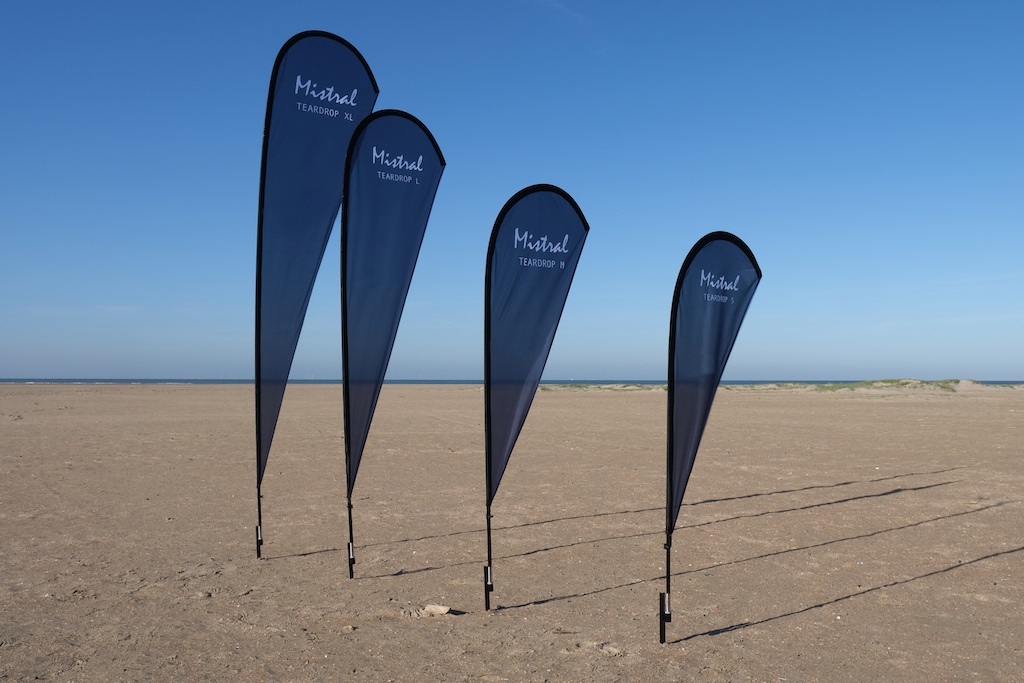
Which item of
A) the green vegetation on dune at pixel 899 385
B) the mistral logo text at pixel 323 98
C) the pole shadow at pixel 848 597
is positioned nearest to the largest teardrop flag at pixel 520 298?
the pole shadow at pixel 848 597

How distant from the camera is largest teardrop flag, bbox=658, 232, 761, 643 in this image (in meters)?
5.41

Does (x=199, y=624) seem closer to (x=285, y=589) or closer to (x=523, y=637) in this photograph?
(x=285, y=589)

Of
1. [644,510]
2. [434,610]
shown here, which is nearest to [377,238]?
[434,610]

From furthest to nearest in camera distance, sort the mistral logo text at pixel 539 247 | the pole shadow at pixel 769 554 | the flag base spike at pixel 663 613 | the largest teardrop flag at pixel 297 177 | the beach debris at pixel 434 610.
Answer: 1. the largest teardrop flag at pixel 297 177
2. the pole shadow at pixel 769 554
3. the mistral logo text at pixel 539 247
4. the beach debris at pixel 434 610
5. the flag base spike at pixel 663 613

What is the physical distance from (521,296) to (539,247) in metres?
0.45

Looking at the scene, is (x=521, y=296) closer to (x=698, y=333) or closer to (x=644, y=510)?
(x=698, y=333)

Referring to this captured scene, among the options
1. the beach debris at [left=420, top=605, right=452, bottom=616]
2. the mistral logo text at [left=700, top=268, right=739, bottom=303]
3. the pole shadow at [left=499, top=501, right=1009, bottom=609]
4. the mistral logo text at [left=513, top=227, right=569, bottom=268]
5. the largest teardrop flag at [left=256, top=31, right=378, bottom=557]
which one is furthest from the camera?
the largest teardrop flag at [left=256, top=31, right=378, bottom=557]

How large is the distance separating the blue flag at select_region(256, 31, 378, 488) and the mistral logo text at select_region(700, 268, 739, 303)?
3.86 metres

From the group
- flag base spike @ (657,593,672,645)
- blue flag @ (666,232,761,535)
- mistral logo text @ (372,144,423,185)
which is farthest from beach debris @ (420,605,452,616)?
mistral logo text @ (372,144,423,185)

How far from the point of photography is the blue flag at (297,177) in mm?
A: 6965

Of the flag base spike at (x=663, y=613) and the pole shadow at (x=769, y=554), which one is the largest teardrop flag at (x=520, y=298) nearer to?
the pole shadow at (x=769, y=554)

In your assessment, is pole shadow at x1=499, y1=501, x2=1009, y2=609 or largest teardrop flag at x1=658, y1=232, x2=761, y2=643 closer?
largest teardrop flag at x1=658, y1=232, x2=761, y2=643

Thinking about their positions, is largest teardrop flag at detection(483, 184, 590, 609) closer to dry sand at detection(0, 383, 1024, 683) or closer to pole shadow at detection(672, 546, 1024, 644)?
dry sand at detection(0, 383, 1024, 683)

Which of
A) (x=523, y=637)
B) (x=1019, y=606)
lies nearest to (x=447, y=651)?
(x=523, y=637)
